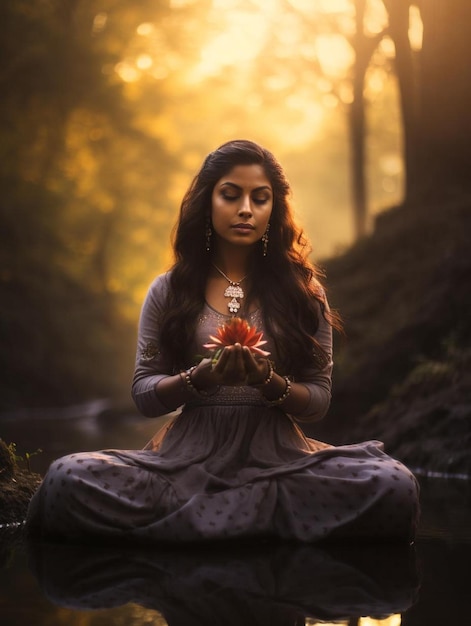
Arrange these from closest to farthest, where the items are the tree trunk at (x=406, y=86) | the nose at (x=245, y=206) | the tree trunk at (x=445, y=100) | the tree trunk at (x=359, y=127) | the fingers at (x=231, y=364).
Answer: the fingers at (x=231, y=364) → the nose at (x=245, y=206) → the tree trunk at (x=445, y=100) → the tree trunk at (x=406, y=86) → the tree trunk at (x=359, y=127)

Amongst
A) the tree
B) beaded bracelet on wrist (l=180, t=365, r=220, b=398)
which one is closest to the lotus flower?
beaded bracelet on wrist (l=180, t=365, r=220, b=398)

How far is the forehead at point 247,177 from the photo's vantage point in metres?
6.14

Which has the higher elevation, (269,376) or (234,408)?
(269,376)

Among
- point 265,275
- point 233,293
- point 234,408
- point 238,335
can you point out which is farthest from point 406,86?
point 238,335

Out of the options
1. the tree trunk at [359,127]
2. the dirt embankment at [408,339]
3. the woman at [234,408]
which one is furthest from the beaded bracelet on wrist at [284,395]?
the tree trunk at [359,127]

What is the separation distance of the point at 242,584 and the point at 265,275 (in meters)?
2.02

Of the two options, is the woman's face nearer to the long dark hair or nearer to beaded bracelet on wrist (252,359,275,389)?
the long dark hair

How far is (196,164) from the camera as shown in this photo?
126 ft

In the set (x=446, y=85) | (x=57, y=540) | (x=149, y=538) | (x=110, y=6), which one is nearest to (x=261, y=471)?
(x=149, y=538)

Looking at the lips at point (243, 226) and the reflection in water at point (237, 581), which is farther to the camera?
the lips at point (243, 226)

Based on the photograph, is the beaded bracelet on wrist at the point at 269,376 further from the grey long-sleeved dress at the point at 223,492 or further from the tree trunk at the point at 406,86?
the tree trunk at the point at 406,86

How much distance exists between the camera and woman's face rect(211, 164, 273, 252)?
614 cm

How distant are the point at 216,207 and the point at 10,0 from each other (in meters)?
21.5

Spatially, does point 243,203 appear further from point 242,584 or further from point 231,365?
point 242,584
